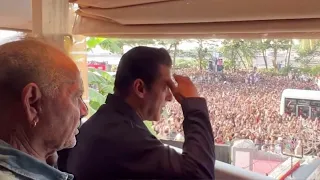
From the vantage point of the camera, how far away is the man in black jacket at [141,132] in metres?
1.17

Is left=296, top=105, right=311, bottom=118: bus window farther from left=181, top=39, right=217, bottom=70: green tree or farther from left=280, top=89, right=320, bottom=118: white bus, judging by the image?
left=181, top=39, right=217, bottom=70: green tree

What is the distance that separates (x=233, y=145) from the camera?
1.32 m

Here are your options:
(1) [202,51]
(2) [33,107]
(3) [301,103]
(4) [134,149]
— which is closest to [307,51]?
(3) [301,103]

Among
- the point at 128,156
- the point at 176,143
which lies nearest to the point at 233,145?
the point at 176,143

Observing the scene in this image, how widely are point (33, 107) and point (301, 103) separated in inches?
27.9

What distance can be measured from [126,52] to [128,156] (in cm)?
36

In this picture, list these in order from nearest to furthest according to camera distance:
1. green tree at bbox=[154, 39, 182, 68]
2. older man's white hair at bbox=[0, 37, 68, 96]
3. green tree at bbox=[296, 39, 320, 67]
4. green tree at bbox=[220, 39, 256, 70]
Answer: older man's white hair at bbox=[0, 37, 68, 96], green tree at bbox=[296, 39, 320, 67], green tree at bbox=[220, 39, 256, 70], green tree at bbox=[154, 39, 182, 68]

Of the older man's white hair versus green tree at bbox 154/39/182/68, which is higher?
green tree at bbox 154/39/182/68

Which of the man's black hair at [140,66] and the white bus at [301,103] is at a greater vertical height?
the man's black hair at [140,66]

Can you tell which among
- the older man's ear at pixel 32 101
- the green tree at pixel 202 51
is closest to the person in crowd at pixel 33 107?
the older man's ear at pixel 32 101

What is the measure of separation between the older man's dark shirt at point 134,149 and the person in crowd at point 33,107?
13.5 inches

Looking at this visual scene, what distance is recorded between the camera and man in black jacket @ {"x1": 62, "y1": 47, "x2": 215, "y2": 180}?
3.84 ft

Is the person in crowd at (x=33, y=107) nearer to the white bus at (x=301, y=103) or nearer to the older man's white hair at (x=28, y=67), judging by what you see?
the older man's white hair at (x=28, y=67)

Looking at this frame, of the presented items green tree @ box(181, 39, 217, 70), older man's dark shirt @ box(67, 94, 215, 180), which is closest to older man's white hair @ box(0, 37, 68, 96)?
Answer: older man's dark shirt @ box(67, 94, 215, 180)
